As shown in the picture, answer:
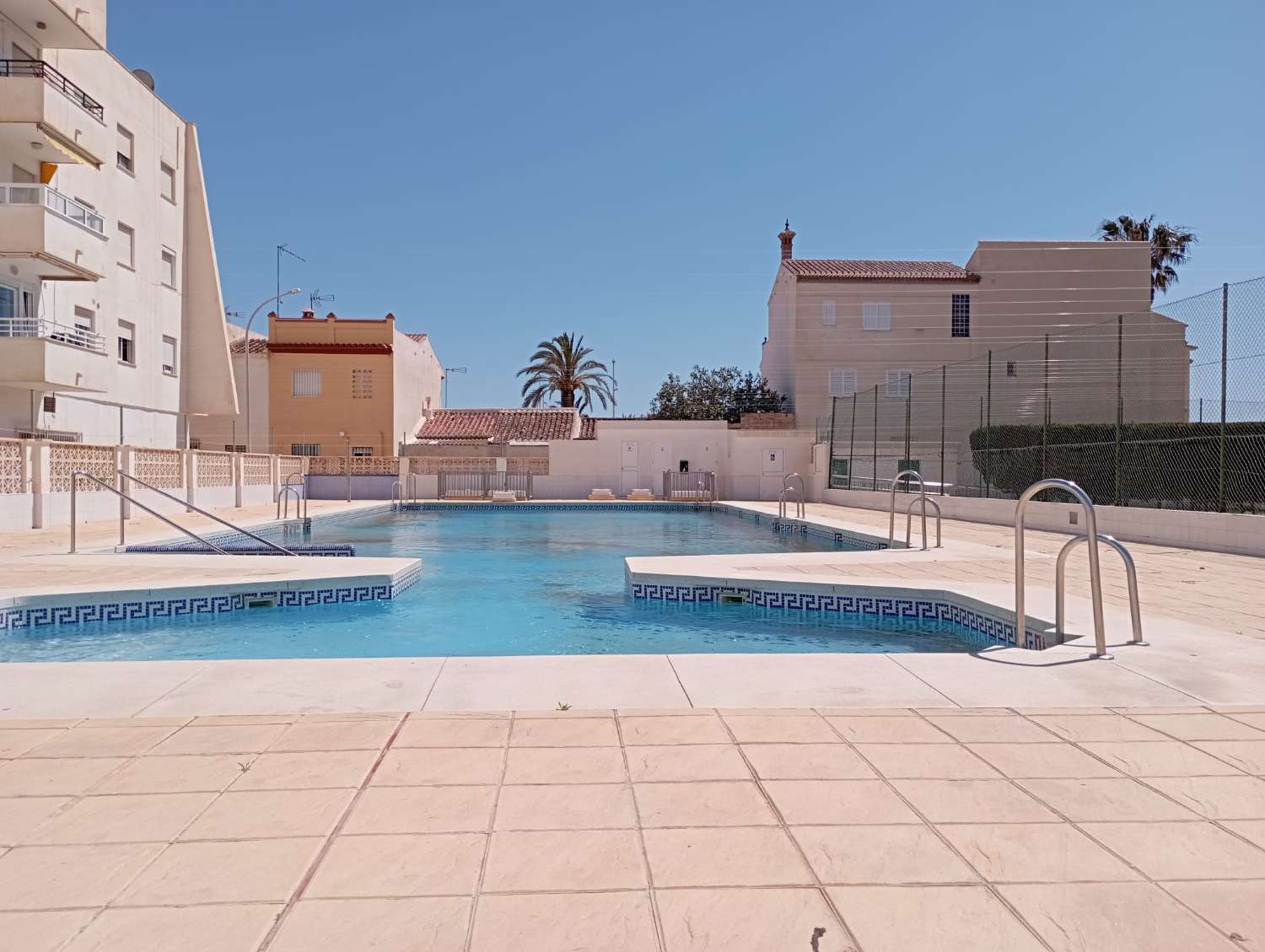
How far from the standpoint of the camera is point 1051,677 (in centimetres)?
379

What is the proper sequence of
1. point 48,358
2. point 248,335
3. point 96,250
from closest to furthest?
point 48,358 → point 96,250 → point 248,335

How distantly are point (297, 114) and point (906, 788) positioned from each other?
20.5m

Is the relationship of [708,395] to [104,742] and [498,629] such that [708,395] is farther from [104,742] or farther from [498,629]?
[104,742]

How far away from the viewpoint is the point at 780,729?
10.0ft

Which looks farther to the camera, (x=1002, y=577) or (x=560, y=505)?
(x=560, y=505)

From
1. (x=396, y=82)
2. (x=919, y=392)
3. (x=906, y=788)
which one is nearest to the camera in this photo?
(x=906, y=788)

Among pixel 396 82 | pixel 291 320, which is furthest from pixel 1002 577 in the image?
pixel 291 320

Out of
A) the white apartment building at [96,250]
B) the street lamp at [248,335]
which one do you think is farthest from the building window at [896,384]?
the white apartment building at [96,250]

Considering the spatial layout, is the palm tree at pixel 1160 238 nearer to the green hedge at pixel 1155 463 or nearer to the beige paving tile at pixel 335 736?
the green hedge at pixel 1155 463

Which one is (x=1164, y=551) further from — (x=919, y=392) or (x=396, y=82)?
(x=396, y=82)

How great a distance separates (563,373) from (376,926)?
36078 millimetres

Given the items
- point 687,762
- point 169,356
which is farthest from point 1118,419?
point 169,356

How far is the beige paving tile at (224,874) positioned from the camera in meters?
1.82

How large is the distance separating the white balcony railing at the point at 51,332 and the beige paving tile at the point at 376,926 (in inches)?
713
